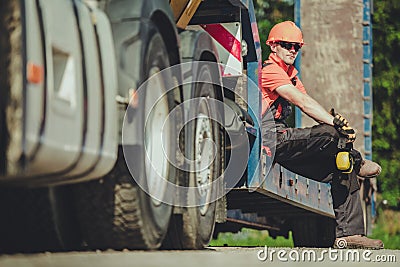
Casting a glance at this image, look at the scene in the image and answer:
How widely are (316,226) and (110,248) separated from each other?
219 inches

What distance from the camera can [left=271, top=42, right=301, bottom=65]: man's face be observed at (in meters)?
8.06

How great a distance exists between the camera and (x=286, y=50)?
809 cm

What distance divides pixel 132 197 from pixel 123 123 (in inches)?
12.7

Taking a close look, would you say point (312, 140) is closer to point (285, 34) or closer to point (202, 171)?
point (285, 34)

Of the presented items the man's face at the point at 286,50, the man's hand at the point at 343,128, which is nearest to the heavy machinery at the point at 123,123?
the man's hand at the point at 343,128

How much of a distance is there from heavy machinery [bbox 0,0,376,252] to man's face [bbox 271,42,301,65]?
3.49 feet

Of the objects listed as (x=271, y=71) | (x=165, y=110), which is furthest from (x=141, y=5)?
(x=271, y=71)

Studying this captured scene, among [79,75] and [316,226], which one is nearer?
[79,75]

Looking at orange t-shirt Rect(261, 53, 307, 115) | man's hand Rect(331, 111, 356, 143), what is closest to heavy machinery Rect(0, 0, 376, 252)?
orange t-shirt Rect(261, 53, 307, 115)

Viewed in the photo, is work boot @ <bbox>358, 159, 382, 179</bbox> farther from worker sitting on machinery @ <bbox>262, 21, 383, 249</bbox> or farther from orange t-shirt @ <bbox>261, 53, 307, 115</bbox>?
orange t-shirt @ <bbox>261, 53, 307, 115</bbox>

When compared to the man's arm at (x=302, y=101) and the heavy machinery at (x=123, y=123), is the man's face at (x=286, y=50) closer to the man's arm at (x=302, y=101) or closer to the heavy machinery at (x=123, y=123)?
the man's arm at (x=302, y=101)

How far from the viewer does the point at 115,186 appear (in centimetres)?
469

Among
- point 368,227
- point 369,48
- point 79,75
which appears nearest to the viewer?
point 79,75

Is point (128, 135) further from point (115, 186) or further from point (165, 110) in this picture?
point (165, 110)
